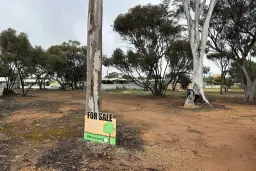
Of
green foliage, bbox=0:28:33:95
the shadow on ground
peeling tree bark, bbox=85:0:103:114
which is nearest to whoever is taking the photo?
the shadow on ground

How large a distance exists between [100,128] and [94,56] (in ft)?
5.23

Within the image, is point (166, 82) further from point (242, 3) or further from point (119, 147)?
point (119, 147)

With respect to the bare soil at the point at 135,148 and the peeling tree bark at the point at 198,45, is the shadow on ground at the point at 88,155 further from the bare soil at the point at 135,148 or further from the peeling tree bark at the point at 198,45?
the peeling tree bark at the point at 198,45

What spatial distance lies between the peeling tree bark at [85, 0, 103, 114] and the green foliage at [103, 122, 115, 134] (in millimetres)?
764

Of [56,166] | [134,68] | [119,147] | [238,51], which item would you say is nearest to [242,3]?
[238,51]

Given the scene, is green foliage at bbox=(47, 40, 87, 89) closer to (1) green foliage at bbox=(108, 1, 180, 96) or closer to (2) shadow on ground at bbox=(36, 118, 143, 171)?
(1) green foliage at bbox=(108, 1, 180, 96)

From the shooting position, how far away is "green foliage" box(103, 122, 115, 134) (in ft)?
17.3

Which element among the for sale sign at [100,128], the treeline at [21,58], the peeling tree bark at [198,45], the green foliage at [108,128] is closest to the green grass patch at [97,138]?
the for sale sign at [100,128]

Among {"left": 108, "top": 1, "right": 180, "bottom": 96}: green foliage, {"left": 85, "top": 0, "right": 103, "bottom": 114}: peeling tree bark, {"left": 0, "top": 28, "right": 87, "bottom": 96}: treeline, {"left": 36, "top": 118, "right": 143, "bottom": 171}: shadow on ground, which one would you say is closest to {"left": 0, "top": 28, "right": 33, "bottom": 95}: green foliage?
{"left": 0, "top": 28, "right": 87, "bottom": 96}: treeline

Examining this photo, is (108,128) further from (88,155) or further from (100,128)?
(88,155)

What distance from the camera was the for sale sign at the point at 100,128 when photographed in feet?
17.3

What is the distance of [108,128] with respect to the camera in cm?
531

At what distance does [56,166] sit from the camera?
4387mm

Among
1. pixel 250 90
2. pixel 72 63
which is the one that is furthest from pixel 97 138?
pixel 72 63
